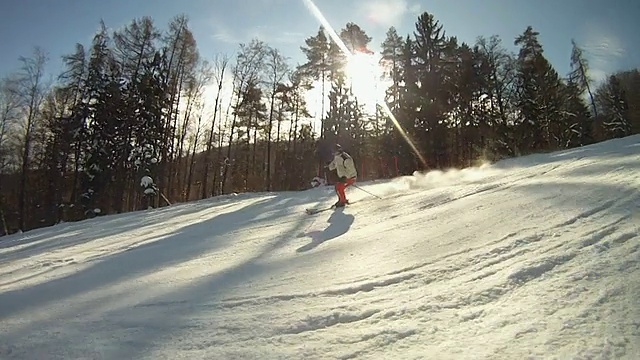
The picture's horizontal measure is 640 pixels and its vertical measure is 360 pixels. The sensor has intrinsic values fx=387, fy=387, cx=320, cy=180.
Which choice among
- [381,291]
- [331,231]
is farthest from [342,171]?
[381,291]

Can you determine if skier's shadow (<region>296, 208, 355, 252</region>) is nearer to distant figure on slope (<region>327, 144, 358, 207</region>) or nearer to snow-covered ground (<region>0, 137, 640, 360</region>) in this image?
snow-covered ground (<region>0, 137, 640, 360</region>)

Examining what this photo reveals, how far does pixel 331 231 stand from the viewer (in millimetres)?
7676

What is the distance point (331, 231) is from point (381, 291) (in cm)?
378

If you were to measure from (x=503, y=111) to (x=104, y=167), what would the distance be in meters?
32.5

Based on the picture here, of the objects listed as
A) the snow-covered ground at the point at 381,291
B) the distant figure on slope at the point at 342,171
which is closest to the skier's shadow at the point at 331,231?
the snow-covered ground at the point at 381,291

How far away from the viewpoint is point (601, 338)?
258cm

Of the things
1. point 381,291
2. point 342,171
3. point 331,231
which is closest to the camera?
point 381,291

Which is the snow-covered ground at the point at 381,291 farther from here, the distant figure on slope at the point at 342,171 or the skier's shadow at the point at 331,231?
the distant figure on slope at the point at 342,171

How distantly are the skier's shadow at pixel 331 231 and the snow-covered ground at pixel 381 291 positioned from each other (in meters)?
0.09

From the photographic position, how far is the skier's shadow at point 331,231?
6599 millimetres

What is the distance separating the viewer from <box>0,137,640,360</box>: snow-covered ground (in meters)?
2.89

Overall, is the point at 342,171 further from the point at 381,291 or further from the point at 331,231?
the point at 381,291

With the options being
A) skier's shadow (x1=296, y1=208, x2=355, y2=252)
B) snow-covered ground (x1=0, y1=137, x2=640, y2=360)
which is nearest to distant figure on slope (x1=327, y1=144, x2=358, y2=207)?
skier's shadow (x1=296, y1=208, x2=355, y2=252)

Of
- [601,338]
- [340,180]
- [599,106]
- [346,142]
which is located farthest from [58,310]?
[599,106]
